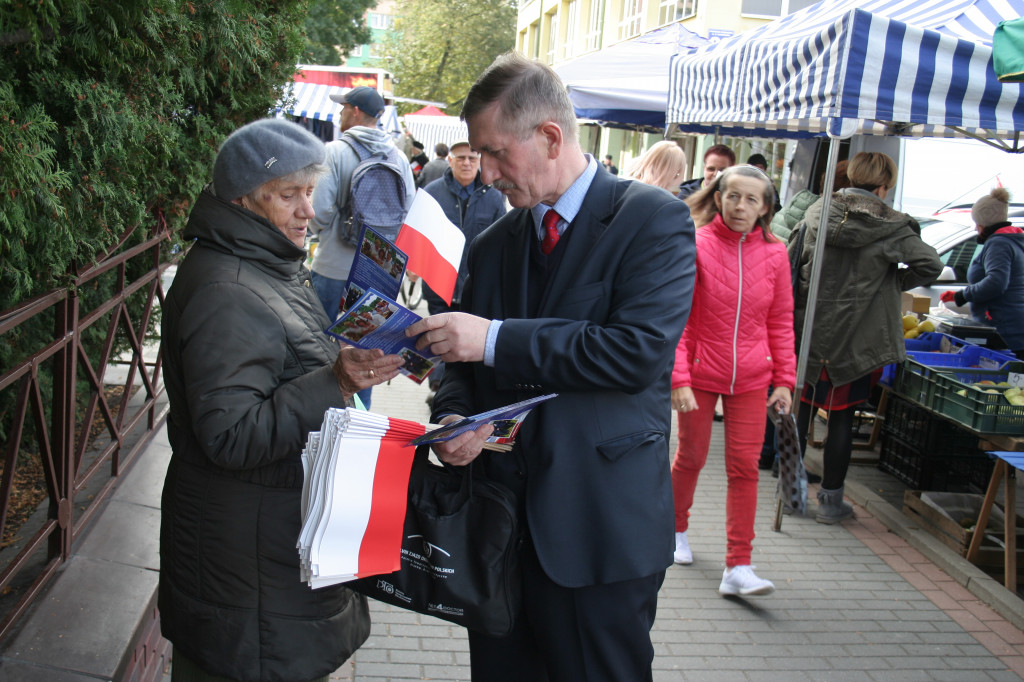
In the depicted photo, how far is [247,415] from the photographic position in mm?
2012

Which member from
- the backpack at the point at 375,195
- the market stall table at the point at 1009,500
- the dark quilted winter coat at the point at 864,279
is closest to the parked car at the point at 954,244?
the dark quilted winter coat at the point at 864,279

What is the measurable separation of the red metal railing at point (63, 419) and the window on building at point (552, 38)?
39.4 m

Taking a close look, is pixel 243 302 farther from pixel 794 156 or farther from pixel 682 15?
pixel 682 15

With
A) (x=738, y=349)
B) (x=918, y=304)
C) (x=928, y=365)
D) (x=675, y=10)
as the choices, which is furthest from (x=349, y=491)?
(x=675, y=10)

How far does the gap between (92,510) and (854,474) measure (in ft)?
17.1

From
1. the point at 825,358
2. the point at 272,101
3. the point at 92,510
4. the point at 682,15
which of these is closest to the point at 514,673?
the point at 92,510

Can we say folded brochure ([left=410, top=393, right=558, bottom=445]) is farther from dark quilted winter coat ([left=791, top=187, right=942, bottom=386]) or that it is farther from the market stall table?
dark quilted winter coat ([left=791, top=187, right=942, bottom=386])

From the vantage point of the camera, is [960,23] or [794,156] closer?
[960,23]

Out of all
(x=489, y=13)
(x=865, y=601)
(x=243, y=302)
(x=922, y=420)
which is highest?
(x=489, y=13)

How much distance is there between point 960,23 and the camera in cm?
480

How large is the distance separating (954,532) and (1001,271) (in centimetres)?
259

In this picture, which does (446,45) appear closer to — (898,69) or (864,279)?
(864,279)

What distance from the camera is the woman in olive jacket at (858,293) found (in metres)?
5.41

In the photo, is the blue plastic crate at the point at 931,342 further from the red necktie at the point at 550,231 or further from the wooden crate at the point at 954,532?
the red necktie at the point at 550,231
